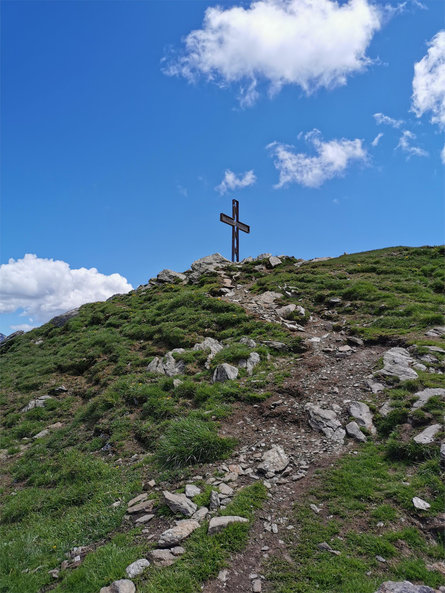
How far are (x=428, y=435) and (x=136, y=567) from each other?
23.0 ft

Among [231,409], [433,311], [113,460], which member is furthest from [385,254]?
[113,460]

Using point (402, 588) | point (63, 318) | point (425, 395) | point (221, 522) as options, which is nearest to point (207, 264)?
point (63, 318)

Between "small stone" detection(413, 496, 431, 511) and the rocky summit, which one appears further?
"small stone" detection(413, 496, 431, 511)

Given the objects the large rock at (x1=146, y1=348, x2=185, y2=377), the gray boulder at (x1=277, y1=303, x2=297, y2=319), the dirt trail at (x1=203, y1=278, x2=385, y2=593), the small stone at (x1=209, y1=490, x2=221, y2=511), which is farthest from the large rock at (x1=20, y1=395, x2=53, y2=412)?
the gray boulder at (x1=277, y1=303, x2=297, y2=319)

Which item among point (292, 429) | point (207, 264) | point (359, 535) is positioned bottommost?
point (359, 535)

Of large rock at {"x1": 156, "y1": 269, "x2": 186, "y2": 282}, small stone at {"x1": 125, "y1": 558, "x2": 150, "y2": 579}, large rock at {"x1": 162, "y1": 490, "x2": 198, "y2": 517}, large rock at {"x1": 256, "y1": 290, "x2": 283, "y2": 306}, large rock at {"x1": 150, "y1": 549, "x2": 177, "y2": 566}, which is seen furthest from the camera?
large rock at {"x1": 156, "y1": 269, "x2": 186, "y2": 282}

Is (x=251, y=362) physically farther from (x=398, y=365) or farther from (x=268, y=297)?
(x=268, y=297)

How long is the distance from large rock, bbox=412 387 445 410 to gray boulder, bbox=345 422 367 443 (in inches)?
64.4

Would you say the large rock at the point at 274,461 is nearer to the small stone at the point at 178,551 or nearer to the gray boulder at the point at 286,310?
the small stone at the point at 178,551

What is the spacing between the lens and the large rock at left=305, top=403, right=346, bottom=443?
938 cm

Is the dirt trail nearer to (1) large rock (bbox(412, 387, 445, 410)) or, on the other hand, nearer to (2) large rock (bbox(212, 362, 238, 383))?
(1) large rock (bbox(412, 387, 445, 410))

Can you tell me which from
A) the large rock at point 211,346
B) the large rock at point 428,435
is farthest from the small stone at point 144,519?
the large rock at point 211,346

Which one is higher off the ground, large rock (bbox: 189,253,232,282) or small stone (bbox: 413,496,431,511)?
large rock (bbox: 189,253,232,282)

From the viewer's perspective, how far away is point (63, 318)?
31.6m
